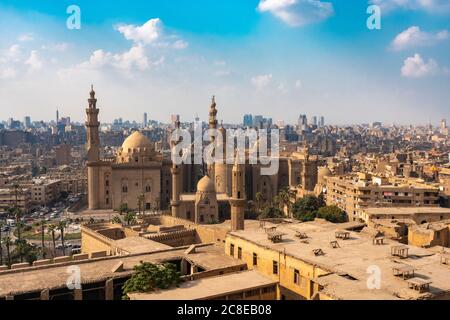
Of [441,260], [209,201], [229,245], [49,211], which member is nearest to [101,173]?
[49,211]

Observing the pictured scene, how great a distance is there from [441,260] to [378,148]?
153m

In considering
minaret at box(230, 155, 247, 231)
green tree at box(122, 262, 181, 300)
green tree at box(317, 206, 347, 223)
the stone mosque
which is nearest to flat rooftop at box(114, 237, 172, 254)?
minaret at box(230, 155, 247, 231)

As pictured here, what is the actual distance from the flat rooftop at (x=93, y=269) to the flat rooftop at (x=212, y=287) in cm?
265

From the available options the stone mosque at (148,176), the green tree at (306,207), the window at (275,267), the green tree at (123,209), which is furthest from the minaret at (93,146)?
the window at (275,267)

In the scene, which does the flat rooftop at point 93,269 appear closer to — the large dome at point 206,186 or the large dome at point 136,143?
the large dome at point 206,186

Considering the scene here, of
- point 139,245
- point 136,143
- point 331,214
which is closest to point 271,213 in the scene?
point 331,214

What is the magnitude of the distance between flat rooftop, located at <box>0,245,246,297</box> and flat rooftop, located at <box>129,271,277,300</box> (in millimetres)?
2649

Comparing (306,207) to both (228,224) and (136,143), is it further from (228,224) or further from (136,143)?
(136,143)

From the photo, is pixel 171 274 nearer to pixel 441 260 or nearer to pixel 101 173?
pixel 441 260

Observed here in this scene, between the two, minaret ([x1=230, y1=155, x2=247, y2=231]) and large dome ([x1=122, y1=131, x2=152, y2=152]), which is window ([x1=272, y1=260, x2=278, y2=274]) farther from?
large dome ([x1=122, y1=131, x2=152, y2=152])

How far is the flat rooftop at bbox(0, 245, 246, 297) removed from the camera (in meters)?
19.8

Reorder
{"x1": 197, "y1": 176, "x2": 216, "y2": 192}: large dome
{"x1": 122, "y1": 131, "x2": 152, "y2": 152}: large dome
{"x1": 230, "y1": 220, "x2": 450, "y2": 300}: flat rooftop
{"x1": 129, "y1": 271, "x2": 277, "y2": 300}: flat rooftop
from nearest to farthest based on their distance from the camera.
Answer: {"x1": 230, "y1": 220, "x2": 450, "y2": 300}: flat rooftop < {"x1": 129, "y1": 271, "x2": 277, "y2": 300}: flat rooftop < {"x1": 197, "y1": 176, "x2": 216, "y2": 192}: large dome < {"x1": 122, "y1": 131, "x2": 152, "y2": 152}: large dome

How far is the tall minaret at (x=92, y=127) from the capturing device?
198 ft

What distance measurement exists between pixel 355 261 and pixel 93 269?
1159cm
